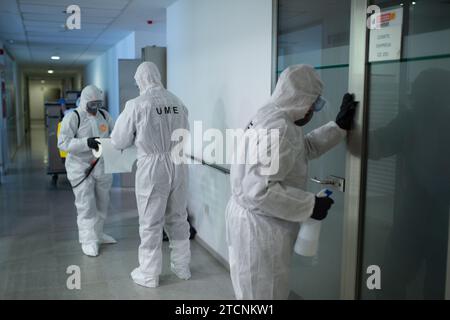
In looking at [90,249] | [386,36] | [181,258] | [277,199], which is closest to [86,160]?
[90,249]

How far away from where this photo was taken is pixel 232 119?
140 inches

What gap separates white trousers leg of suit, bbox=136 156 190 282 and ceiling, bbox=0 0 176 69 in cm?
253

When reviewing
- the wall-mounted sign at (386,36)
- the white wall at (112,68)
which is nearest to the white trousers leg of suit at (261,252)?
the wall-mounted sign at (386,36)

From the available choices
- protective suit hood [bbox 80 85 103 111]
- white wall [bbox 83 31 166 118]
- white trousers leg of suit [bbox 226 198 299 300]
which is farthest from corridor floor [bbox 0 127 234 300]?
white wall [bbox 83 31 166 118]

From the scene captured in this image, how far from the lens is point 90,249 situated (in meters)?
4.00

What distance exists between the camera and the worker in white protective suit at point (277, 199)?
6.18 feet

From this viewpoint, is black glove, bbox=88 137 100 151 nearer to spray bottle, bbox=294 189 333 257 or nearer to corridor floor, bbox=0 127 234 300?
corridor floor, bbox=0 127 234 300

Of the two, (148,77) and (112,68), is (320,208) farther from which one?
(112,68)

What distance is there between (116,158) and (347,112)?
7.81ft

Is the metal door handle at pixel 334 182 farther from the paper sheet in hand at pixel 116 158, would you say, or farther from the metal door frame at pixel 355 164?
the paper sheet in hand at pixel 116 158

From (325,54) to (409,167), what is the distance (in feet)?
2.69
